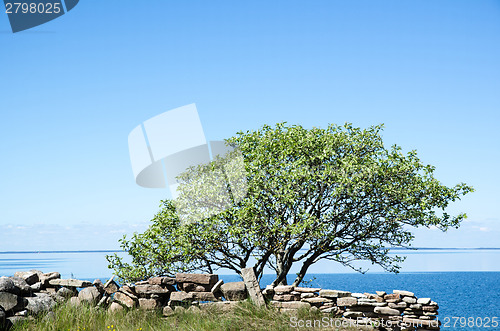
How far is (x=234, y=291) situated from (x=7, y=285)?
5.22 meters

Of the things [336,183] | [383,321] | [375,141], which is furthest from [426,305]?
[375,141]

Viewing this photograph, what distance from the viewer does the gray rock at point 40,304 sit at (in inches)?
399

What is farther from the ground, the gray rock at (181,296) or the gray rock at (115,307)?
the gray rock at (181,296)

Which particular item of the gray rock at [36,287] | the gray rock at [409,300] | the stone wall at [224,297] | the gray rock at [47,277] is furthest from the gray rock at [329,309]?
the gray rock at [36,287]

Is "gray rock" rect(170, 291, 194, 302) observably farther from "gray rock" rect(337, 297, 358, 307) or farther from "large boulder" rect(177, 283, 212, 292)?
"gray rock" rect(337, 297, 358, 307)

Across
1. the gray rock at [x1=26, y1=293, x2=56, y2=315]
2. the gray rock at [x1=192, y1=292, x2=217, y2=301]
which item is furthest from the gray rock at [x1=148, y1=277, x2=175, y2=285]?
the gray rock at [x1=26, y1=293, x2=56, y2=315]

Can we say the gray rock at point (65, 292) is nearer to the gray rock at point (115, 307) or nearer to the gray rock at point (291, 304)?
the gray rock at point (115, 307)

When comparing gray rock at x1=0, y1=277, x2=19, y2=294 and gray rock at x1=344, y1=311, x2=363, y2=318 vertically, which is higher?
gray rock at x1=0, y1=277, x2=19, y2=294

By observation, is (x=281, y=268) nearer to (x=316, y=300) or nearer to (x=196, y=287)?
(x=316, y=300)

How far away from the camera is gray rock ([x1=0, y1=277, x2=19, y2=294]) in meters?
9.88

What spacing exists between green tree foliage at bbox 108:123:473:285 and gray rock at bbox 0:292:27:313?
3.74m

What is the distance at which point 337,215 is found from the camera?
13.2m

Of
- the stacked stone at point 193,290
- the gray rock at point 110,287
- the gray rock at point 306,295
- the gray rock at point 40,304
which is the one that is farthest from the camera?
the gray rock at point 110,287

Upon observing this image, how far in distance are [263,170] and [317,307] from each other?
431 centimetres
